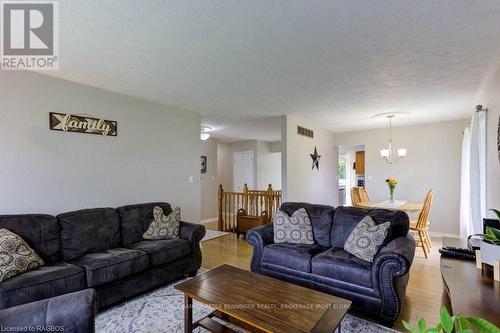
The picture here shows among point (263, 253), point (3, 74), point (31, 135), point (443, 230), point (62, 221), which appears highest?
point (3, 74)

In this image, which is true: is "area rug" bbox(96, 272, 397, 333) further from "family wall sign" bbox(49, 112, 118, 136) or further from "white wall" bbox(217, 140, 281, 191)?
"white wall" bbox(217, 140, 281, 191)

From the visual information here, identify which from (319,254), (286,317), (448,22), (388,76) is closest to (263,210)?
(319,254)

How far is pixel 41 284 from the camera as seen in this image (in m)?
2.03

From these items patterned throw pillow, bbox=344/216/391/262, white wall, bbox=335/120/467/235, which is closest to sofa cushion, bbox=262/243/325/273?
patterned throw pillow, bbox=344/216/391/262

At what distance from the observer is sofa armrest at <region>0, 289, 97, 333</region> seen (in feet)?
4.29

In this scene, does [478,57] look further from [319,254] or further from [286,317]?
[286,317]

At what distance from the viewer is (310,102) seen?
157 inches

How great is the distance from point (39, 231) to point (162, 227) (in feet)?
4.02

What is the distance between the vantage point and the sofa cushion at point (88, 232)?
8.64ft

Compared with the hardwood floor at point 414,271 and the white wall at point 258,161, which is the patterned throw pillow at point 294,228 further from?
the white wall at point 258,161

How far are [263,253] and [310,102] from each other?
240cm

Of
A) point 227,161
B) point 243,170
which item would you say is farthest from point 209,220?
point 227,161

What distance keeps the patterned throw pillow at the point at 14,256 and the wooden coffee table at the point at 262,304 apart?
1.37 metres

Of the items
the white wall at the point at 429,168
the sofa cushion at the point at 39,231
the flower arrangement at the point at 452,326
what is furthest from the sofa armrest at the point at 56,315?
the white wall at the point at 429,168
